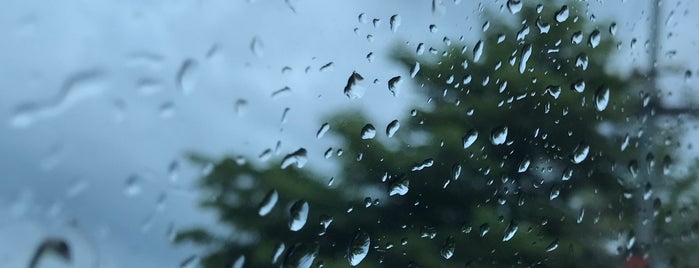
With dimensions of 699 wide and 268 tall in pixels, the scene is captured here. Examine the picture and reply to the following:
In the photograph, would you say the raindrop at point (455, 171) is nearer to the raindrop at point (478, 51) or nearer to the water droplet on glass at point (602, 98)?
the raindrop at point (478, 51)

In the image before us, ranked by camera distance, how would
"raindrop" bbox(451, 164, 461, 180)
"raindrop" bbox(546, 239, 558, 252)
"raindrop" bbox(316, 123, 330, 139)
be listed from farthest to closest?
"raindrop" bbox(546, 239, 558, 252)
"raindrop" bbox(451, 164, 461, 180)
"raindrop" bbox(316, 123, 330, 139)

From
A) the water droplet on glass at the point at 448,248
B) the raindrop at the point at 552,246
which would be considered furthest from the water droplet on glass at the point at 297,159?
the raindrop at the point at 552,246

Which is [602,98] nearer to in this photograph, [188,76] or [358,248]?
[358,248]

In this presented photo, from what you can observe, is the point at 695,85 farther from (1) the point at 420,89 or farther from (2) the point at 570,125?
(1) the point at 420,89

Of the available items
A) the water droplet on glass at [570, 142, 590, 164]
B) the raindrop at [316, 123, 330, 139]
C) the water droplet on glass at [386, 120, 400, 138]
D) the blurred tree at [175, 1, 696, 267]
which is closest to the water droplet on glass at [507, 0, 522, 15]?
the blurred tree at [175, 1, 696, 267]

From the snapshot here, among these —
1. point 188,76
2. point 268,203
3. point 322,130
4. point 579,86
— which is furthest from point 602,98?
point 188,76

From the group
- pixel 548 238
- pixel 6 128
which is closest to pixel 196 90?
pixel 6 128

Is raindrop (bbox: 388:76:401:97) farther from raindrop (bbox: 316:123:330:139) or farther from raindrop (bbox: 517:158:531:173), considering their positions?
raindrop (bbox: 517:158:531:173)
